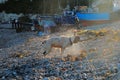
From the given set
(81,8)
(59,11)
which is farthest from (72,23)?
(59,11)

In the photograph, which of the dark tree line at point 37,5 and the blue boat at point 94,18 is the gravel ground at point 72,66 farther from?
the dark tree line at point 37,5

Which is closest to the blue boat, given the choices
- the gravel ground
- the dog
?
the gravel ground

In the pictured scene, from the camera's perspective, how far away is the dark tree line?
189 feet

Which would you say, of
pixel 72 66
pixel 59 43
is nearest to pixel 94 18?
pixel 59 43

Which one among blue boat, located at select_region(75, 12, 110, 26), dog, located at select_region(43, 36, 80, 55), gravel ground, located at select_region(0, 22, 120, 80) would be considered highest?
dog, located at select_region(43, 36, 80, 55)

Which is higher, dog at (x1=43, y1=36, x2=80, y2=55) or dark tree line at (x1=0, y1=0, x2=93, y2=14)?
dog at (x1=43, y1=36, x2=80, y2=55)

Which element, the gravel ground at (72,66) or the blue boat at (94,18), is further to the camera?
the blue boat at (94,18)

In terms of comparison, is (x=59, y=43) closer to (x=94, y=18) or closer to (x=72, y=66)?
(x=72, y=66)

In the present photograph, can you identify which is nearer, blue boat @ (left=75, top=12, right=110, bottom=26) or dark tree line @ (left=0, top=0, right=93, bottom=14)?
blue boat @ (left=75, top=12, right=110, bottom=26)

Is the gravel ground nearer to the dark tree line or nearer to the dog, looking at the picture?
the dog

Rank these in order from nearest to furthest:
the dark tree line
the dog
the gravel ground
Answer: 1. the gravel ground
2. the dog
3. the dark tree line

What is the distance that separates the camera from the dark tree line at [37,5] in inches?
2270

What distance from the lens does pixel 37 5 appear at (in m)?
60.6

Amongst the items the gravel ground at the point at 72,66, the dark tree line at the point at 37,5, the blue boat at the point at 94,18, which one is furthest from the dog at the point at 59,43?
the dark tree line at the point at 37,5
